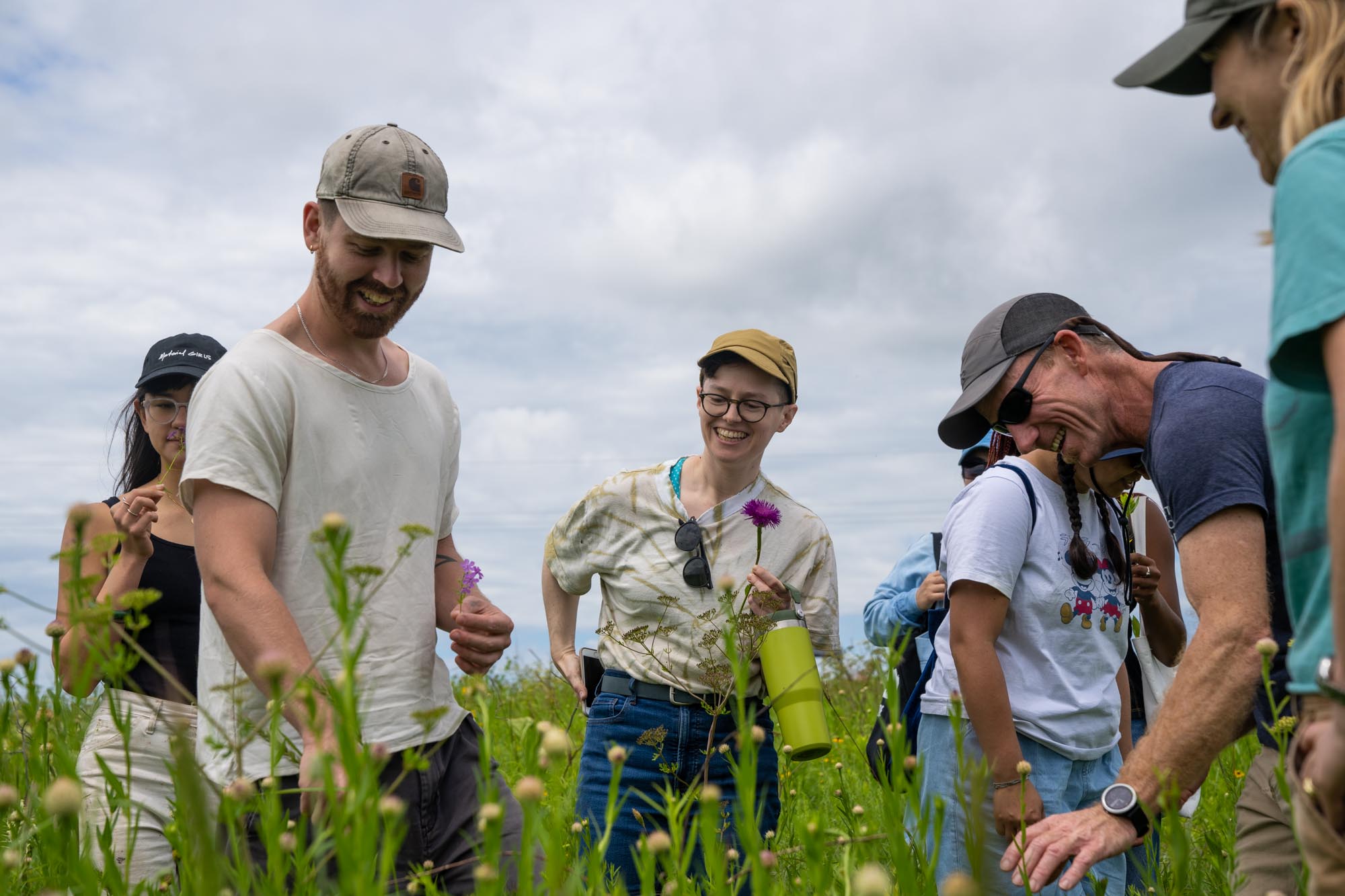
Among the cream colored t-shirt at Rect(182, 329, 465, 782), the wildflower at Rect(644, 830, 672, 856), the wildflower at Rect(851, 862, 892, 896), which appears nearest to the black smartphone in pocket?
the cream colored t-shirt at Rect(182, 329, 465, 782)

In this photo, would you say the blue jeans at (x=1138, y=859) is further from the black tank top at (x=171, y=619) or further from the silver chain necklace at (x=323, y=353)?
the black tank top at (x=171, y=619)

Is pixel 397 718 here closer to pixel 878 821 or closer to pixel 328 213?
pixel 328 213

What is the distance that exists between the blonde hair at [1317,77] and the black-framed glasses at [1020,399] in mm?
1496

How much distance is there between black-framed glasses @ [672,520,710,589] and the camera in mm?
3557

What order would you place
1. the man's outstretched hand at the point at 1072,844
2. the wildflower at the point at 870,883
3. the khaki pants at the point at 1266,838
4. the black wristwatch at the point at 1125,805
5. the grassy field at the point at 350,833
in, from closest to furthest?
the wildflower at the point at 870,883 < the grassy field at the point at 350,833 < the man's outstretched hand at the point at 1072,844 < the black wristwatch at the point at 1125,805 < the khaki pants at the point at 1266,838

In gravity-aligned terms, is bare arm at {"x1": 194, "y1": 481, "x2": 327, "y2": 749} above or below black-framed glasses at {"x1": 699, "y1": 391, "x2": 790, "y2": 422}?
below

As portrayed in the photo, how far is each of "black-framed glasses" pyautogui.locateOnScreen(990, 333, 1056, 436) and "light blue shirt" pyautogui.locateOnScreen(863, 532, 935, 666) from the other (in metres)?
1.33

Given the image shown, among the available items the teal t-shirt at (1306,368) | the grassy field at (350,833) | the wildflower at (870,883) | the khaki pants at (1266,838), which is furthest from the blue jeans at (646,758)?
the wildflower at (870,883)

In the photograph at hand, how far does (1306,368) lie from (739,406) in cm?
261

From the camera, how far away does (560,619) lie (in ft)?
13.6

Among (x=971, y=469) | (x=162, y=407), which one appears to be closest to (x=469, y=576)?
(x=162, y=407)

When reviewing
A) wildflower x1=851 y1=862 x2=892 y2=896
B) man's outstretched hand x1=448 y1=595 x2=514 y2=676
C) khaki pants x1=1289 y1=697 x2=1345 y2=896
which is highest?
Result: man's outstretched hand x1=448 y1=595 x2=514 y2=676

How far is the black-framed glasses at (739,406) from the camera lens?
12.3 ft

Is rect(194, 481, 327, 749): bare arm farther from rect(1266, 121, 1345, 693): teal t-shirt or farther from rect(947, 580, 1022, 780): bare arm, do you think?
rect(1266, 121, 1345, 693): teal t-shirt
